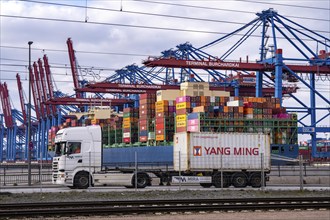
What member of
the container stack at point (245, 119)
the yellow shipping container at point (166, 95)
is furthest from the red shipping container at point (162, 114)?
the container stack at point (245, 119)

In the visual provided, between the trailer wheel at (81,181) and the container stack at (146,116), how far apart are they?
44452 millimetres

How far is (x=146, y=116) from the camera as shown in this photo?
3164 inches

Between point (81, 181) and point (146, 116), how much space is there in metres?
47.7

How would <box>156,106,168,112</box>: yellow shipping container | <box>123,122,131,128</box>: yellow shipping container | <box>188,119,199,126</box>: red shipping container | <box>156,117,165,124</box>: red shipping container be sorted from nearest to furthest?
1. <box>188,119,199,126</box>: red shipping container
2. <box>156,117,165,124</box>: red shipping container
3. <box>156,106,168,112</box>: yellow shipping container
4. <box>123,122,131,128</box>: yellow shipping container

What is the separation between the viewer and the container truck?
32.8 m

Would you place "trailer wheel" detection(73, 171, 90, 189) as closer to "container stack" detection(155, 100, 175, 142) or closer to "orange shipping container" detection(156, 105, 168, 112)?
"container stack" detection(155, 100, 175, 142)

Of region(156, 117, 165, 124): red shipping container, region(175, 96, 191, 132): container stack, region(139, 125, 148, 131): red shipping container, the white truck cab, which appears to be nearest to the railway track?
the white truck cab

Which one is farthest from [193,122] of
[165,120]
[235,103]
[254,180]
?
Result: [254,180]

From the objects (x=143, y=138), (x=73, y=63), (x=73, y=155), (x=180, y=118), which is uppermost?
(x=73, y=63)

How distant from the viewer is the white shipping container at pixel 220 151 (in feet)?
115

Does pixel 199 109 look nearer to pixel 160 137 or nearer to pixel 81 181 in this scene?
pixel 160 137

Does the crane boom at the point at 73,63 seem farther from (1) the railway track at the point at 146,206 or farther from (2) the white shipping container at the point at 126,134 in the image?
(1) the railway track at the point at 146,206

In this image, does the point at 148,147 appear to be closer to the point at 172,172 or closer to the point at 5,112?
the point at 172,172

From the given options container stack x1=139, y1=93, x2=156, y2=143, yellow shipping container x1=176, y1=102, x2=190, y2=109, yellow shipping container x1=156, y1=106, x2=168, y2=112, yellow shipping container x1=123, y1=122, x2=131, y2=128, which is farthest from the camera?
yellow shipping container x1=123, y1=122, x2=131, y2=128
